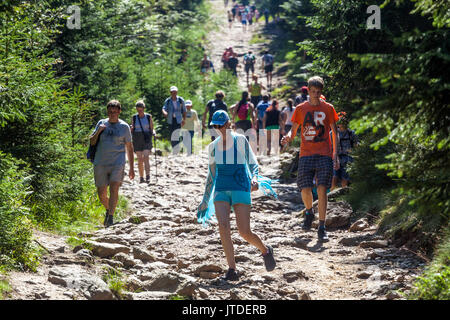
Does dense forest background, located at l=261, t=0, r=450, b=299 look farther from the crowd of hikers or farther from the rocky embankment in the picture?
the crowd of hikers

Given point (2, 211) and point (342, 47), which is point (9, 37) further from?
point (342, 47)

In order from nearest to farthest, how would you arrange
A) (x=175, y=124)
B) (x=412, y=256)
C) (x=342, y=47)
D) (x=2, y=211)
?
(x=2, y=211) → (x=412, y=256) → (x=342, y=47) → (x=175, y=124)

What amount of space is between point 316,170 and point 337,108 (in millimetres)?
2183

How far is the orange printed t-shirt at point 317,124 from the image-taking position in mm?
8852

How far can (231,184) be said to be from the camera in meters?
6.97

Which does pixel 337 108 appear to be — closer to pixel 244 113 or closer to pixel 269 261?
pixel 269 261

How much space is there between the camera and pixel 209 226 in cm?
1005

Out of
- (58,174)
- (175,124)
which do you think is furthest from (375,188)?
(175,124)

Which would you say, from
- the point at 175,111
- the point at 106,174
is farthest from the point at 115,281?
the point at 175,111

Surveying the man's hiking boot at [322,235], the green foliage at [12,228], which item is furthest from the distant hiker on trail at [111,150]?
the man's hiking boot at [322,235]

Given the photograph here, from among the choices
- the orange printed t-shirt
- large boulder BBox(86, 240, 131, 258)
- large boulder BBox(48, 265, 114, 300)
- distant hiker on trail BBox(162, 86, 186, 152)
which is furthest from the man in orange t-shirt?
distant hiker on trail BBox(162, 86, 186, 152)
